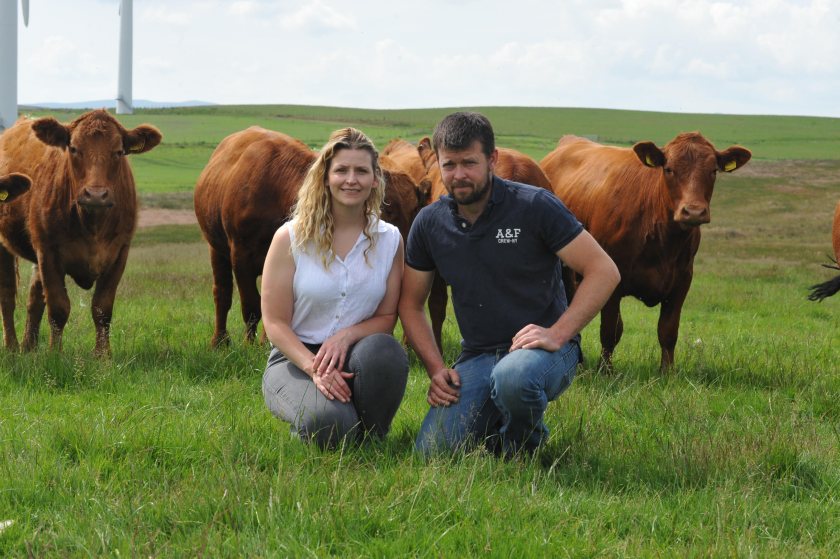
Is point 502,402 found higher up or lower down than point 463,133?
lower down

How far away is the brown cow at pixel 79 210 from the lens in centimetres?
789

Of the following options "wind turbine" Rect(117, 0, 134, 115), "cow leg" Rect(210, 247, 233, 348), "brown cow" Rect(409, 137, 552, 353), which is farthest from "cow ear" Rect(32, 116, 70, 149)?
"wind turbine" Rect(117, 0, 134, 115)

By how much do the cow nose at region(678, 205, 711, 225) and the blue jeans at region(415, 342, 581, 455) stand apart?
279 cm

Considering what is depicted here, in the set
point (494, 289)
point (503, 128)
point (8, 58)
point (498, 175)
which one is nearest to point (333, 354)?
point (494, 289)

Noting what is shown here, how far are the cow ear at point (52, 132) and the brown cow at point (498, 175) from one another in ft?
10.1

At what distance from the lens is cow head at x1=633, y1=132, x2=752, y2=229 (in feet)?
25.4

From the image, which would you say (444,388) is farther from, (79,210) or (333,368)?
(79,210)

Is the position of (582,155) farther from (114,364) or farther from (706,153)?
(114,364)

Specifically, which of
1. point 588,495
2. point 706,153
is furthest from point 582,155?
point 588,495

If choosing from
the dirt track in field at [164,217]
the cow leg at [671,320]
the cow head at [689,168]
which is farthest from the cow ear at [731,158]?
the dirt track in field at [164,217]

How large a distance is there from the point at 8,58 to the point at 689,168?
1076 inches

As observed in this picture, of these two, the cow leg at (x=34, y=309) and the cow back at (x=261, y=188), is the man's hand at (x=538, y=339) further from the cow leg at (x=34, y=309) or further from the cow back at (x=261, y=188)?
the cow leg at (x=34, y=309)

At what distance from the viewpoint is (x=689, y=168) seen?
799 centimetres

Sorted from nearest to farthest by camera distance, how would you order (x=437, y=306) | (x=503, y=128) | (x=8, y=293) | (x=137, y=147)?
(x=137, y=147) < (x=8, y=293) < (x=437, y=306) < (x=503, y=128)
